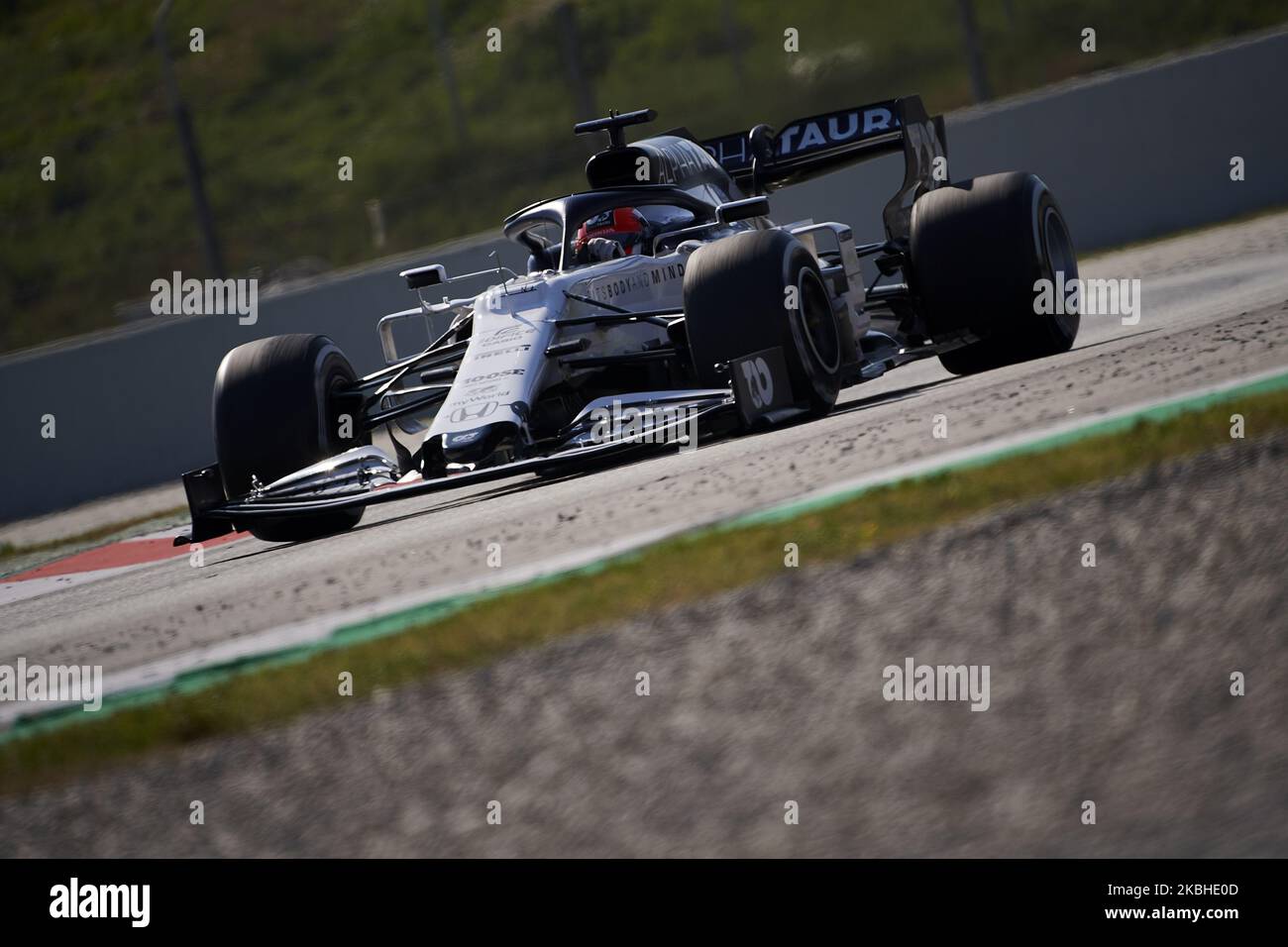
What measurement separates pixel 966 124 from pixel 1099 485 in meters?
11.1

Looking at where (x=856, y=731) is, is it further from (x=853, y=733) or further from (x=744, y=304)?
(x=744, y=304)

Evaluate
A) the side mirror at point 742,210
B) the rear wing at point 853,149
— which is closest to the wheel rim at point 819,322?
the side mirror at point 742,210

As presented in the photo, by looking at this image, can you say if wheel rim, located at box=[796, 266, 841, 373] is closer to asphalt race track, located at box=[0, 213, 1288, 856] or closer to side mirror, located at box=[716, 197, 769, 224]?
side mirror, located at box=[716, 197, 769, 224]

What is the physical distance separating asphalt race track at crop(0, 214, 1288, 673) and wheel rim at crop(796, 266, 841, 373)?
0.26 metres

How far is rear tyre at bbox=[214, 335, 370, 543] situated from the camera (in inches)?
294

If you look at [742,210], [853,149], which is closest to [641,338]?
[742,210]

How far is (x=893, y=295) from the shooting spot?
8.55 m

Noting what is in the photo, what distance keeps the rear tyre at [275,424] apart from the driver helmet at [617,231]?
4.48 ft

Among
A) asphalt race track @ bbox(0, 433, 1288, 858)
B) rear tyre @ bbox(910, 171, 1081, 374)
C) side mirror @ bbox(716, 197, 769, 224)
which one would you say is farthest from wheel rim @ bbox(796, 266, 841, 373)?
asphalt race track @ bbox(0, 433, 1288, 858)

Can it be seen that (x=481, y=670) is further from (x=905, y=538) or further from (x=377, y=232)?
(x=377, y=232)

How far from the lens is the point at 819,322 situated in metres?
7.36

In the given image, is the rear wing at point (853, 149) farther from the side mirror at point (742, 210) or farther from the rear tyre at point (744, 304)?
the rear tyre at point (744, 304)

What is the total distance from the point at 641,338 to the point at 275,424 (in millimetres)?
1626
